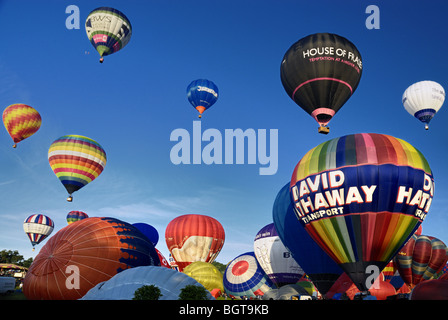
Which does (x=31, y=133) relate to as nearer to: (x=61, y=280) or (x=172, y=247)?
(x=172, y=247)

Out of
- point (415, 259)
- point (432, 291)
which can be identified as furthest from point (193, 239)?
point (432, 291)

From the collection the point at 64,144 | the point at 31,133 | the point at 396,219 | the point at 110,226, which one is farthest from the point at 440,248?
the point at 31,133

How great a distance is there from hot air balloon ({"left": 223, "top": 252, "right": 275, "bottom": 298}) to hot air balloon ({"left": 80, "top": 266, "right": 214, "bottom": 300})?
21077 mm

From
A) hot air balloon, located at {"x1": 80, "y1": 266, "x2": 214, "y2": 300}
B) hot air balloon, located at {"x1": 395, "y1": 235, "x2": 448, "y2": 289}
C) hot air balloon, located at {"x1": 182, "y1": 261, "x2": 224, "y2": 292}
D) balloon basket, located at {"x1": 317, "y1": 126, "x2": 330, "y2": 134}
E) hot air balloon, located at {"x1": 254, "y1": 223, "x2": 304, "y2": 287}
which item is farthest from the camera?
hot air balloon, located at {"x1": 395, "y1": 235, "x2": 448, "y2": 289}

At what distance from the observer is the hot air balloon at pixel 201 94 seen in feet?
127

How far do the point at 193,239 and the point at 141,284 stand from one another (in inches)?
967

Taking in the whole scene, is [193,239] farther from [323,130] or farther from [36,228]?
[36,228]

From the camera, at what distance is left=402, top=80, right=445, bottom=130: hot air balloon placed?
36.5 m

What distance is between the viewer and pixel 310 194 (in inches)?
714

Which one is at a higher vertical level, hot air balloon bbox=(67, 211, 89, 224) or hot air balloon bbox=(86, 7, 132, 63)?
hot air balloon bbox=(86, 7, 132, 63)

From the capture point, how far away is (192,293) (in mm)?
9992

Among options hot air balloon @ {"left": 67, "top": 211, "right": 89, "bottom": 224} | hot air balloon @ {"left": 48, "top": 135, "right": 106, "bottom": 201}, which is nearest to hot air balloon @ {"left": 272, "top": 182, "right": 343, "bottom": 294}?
hot air balloon @ {"left": 48, "top": 135, "right": 106, "bottom": 201}

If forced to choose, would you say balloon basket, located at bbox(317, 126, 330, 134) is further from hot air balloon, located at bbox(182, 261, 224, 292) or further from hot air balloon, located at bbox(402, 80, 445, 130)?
hot air balloon, located at bbox(402, 80, 445, 130)
